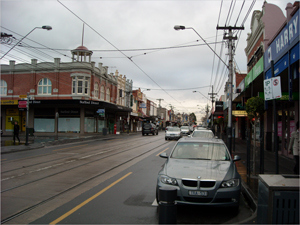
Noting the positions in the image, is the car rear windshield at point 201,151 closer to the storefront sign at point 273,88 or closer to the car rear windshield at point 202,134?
the storefront sign at point 273,88

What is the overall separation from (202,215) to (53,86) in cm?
3569

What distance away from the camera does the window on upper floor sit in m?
36.7

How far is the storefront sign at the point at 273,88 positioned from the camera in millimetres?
6655

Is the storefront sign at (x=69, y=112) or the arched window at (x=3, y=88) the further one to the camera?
the arched window at (x=3, y=88)

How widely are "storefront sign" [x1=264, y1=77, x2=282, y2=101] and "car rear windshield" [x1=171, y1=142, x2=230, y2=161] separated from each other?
182 centimetres

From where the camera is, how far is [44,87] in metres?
38.1

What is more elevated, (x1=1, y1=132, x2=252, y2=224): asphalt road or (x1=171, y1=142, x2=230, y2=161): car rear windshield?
(x1=171, y1=142, x2=230, y2=161): car rear windshield

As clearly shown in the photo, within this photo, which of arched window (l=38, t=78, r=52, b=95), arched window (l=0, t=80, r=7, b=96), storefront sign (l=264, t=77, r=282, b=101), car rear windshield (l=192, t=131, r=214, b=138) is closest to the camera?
storefront sign (l=264, t=77, r=282, b=101)

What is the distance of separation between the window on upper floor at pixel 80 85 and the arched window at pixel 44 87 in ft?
12.3

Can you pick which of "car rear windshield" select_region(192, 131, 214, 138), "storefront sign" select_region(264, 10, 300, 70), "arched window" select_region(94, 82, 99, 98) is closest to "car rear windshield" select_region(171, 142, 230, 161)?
"storefront sign" select_region(264, 10, 300, 70)

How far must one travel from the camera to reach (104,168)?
10.8m

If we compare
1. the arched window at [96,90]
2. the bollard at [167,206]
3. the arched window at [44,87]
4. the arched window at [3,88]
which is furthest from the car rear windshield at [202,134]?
the arched window at [3,88]

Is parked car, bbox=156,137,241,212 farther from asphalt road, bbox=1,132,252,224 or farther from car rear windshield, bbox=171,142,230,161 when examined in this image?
asphalt road, bbox=1,132,252,224

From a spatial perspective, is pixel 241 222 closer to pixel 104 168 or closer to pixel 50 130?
pixel 104 168
